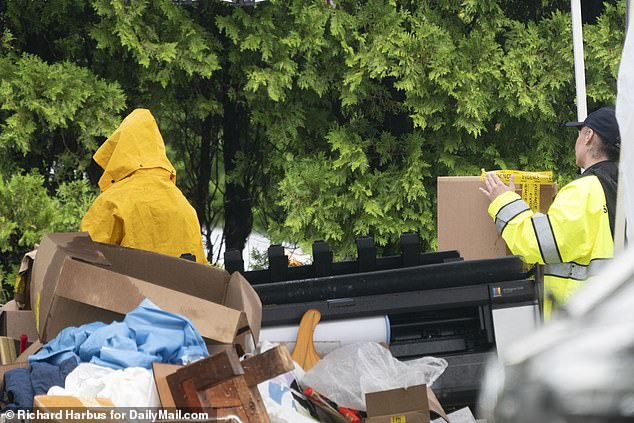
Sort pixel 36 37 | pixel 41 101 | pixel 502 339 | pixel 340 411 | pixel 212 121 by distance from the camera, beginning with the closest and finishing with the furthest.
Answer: pixel 340 411 → pixel 502 339 → pixel 41 101 → pixel 36 37 → pixel 212 121

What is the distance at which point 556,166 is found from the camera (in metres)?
6.76

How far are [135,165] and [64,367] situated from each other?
174cm

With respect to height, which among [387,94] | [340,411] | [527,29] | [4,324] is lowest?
[340,411]

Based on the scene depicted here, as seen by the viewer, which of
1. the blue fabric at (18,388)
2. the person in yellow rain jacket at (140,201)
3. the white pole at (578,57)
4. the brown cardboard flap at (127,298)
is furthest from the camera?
the white pole at (578,57)

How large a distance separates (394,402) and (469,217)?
1418 mm

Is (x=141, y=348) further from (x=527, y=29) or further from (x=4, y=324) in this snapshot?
(x=527, y=29)

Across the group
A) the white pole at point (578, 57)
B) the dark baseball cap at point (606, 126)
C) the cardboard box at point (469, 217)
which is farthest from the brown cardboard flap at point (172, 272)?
the white pole at point (578, 57)

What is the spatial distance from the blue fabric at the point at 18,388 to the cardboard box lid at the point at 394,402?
131 centimetres

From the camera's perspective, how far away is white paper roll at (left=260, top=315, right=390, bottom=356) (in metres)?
4.30

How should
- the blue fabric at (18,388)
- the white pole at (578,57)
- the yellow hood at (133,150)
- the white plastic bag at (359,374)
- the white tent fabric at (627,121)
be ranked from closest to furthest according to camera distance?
the white tent fabric at (627,121) → the blue fabric at (18,388) → the white plastic bag at (359,374) → the yellow hood at (133,150) → the white pole at (578,57)

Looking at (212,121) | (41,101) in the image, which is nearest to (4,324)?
(41,101)

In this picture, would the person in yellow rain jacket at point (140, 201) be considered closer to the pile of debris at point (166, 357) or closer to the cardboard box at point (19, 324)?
the pile of debris at point (166, 357)

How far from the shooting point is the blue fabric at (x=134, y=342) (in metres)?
3.35

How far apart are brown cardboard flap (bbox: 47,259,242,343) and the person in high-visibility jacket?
137cm
